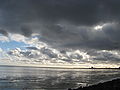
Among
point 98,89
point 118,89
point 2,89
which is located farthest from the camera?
point 2,89

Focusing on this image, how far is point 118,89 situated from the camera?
30797 millimetres

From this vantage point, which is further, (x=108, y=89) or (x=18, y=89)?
(x=18, y=89)

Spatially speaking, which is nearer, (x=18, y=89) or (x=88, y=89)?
(x=88, y=89)

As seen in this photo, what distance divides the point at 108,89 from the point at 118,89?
7.05 feet

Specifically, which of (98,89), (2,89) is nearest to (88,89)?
(98,89)

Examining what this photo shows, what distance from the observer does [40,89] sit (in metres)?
43.6

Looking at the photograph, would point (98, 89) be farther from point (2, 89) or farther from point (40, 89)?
point (2, 89)

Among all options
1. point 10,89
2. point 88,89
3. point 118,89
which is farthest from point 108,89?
point 10,89

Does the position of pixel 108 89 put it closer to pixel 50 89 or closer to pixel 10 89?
pixel 50 89

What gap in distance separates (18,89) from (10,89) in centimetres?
176

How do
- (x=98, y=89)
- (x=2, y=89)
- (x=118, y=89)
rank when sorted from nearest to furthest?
(x=118, y=89) → (x=98, y=89) → (x=2, y=89)

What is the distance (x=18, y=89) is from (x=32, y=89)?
309 centimetres

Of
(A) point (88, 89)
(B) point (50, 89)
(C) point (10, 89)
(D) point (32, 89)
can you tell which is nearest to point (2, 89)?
(C) point (10, 89)

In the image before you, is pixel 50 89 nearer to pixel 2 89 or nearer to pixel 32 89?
pixel 32 89
